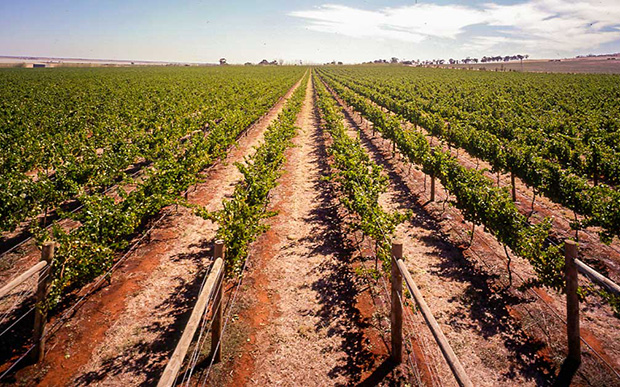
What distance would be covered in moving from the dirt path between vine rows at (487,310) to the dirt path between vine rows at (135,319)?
203 inches

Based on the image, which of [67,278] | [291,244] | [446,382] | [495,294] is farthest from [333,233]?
[67,278]

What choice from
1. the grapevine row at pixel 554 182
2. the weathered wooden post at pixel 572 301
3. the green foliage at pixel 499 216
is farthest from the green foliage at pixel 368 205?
the grapevine row at pixel 554 182

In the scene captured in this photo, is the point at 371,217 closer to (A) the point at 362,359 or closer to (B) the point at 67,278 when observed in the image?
(A) the point at 362,359

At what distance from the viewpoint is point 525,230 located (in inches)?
256

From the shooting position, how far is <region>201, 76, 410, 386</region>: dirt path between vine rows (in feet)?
17.1

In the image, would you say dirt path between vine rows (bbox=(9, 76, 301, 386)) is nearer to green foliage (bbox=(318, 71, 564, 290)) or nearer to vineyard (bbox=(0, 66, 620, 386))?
vineyard (bbox=(0, 66, 620, 386))

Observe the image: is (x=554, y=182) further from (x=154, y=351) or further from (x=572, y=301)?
(x=154, y=351)

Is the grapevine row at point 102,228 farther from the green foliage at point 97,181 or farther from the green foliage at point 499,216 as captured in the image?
the green foliage at point 499,216

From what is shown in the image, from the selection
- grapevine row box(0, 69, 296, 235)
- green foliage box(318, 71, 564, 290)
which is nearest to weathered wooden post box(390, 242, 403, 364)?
green foliage box(318, 71, 564, 290)

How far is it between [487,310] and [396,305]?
2899mm

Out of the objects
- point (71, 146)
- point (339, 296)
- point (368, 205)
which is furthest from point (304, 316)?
point (71, 146)

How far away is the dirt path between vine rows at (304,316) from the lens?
17.1ft

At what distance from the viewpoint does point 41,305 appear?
495cm

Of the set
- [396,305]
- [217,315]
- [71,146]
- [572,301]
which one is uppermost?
[71,146]
